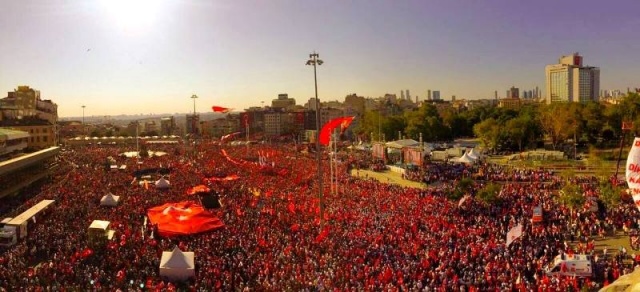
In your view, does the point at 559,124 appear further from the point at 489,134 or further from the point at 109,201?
the point at 109,201

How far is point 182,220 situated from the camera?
24.1m

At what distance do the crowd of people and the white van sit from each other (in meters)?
0.24

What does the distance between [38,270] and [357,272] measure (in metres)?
10.8

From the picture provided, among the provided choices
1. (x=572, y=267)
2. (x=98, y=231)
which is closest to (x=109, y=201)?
(x=98, y=231)

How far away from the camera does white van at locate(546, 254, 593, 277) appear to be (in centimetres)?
1725

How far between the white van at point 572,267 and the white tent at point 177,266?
39.8 ft

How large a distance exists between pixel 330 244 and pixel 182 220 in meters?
7.62

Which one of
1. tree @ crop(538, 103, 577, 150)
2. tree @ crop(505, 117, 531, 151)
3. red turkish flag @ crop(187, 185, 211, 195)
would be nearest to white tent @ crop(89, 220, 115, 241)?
red turkish flag @ crop(187, 185, 211, 195)

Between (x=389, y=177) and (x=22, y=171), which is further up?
(x=22, y=171)

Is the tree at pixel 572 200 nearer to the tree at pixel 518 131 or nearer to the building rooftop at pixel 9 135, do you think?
the building rooftop at pixel 9 135

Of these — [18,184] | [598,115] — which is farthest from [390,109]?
[18,184]

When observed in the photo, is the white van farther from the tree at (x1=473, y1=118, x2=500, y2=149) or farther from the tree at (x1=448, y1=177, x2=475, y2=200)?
the tree at (x1=473, y1=118, x2=500, y2=149)

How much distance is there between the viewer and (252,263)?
61.0ft

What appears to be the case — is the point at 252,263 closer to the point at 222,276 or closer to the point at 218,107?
the point at 222,276
